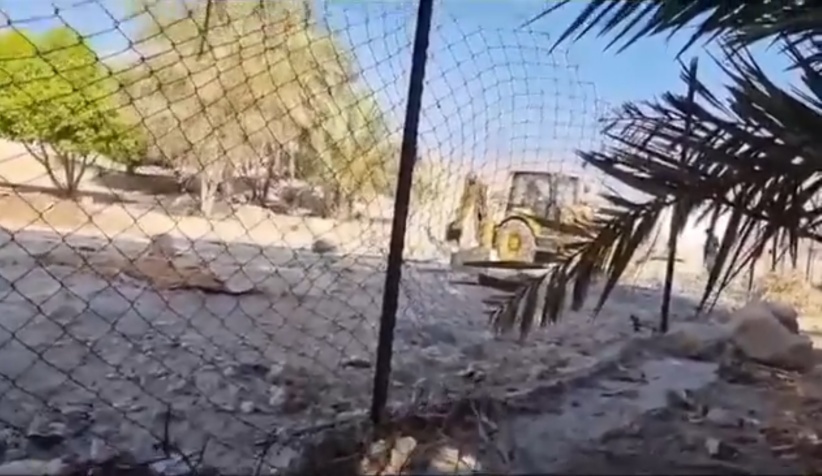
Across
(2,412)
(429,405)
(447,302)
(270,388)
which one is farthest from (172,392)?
(447,302)

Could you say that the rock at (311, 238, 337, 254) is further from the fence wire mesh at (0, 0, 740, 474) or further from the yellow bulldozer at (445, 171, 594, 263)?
the yellow bulldozer at (445, 171, 594, 263)

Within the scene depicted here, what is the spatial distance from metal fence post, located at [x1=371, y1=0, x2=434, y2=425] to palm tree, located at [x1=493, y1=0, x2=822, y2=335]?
0.31 metres

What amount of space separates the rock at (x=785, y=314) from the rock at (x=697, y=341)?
269 mm

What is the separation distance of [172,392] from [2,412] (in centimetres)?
44

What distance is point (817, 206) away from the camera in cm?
120

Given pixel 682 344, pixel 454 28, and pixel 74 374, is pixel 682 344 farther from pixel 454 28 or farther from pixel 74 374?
pixel 74 374

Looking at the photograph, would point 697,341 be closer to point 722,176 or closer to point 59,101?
point 722,176

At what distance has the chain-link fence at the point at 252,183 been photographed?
190 centimetres

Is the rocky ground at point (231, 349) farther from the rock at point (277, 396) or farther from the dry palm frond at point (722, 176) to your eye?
the dry palm frond at point (722, 176)

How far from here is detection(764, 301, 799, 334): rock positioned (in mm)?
2973

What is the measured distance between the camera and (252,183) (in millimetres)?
3883

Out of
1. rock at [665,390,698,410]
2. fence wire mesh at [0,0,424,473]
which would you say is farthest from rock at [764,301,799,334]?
fence wire mesh at [0,0,424,473]

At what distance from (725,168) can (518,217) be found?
6.19 ft

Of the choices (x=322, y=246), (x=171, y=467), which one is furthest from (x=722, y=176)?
(x=322, y=246)
